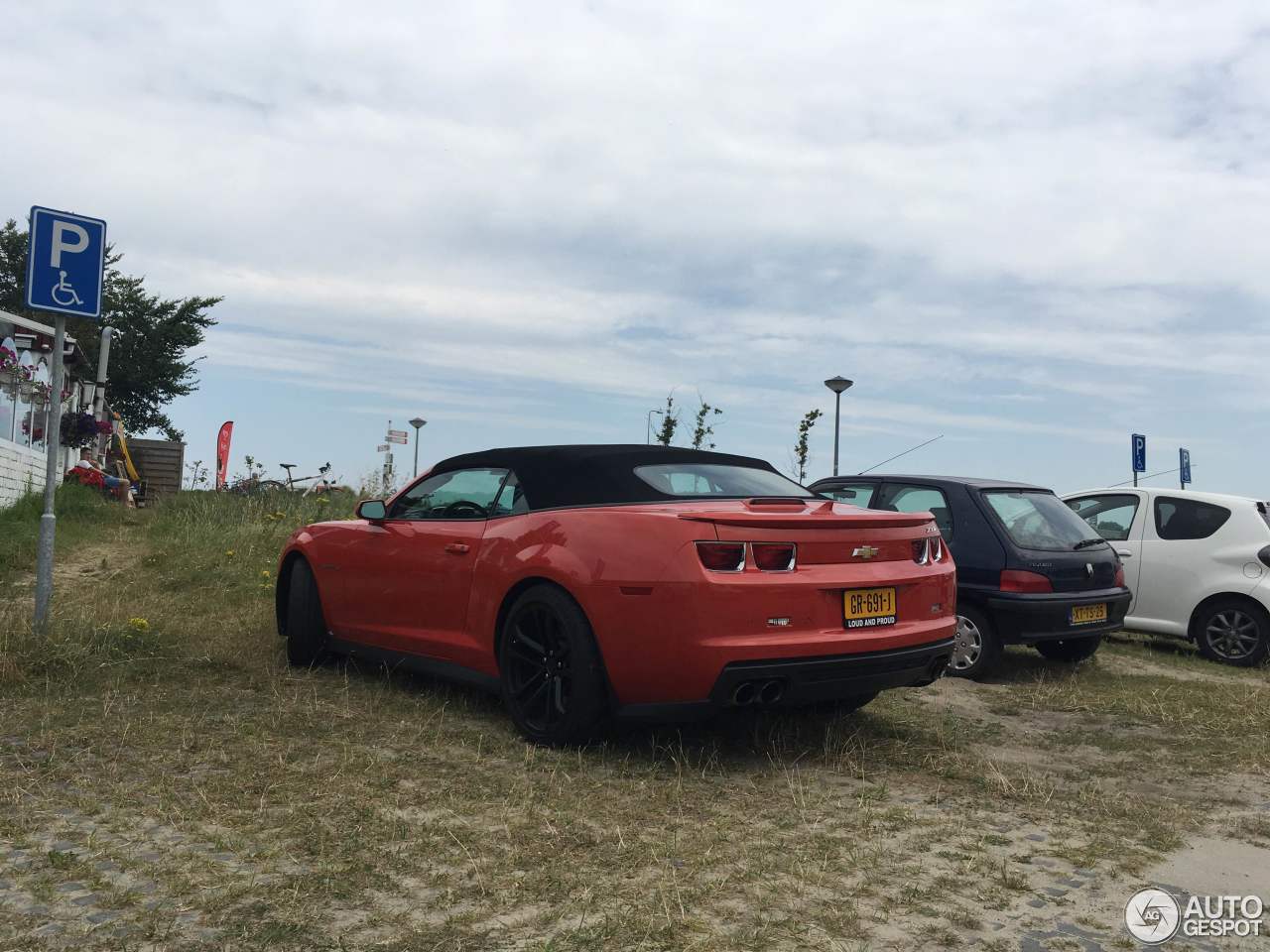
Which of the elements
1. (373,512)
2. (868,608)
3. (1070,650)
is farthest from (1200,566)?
(373,512)

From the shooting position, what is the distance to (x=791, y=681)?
4785 mm

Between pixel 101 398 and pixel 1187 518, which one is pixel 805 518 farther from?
pixel 101 398

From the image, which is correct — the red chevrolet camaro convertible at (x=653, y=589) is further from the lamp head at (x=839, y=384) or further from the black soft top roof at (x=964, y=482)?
the lamp head at (x=839, y=384)

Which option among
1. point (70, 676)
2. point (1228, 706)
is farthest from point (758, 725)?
Answer: point (70, 676)

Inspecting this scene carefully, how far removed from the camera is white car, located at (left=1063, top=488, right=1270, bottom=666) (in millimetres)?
9406

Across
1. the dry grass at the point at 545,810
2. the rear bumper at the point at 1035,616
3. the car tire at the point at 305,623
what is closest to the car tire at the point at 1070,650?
the rear bumper at the point at 1035,616

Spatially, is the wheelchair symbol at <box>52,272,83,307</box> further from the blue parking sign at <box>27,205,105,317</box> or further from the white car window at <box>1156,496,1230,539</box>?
the white car window at <box>1156,496,1230,539</box>

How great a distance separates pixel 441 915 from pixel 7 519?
14.4 metres

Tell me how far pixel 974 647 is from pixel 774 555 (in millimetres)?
3675

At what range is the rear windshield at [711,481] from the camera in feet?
17.7

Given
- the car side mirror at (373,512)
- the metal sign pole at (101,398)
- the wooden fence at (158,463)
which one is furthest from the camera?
the wooden fence at (158,463)

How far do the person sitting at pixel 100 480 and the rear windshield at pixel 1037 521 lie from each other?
15341mm

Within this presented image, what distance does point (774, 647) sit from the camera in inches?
185

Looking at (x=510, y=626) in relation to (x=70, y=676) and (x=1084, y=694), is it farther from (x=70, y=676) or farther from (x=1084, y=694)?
(x=1084, y=694)
